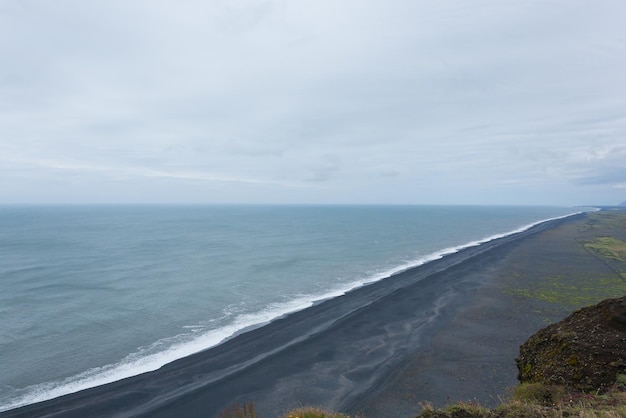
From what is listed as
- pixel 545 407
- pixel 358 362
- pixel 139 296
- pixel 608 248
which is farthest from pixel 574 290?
pixel 139 296

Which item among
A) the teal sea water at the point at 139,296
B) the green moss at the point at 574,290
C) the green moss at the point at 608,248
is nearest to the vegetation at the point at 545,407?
the teal sea water at the point at 139,296

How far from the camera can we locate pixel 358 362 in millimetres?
23500

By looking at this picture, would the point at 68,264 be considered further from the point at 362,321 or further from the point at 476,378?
the point at 476,378

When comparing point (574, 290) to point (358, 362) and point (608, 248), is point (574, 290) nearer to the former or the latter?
point (358, 362)

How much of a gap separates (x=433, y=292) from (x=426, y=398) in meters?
23.4

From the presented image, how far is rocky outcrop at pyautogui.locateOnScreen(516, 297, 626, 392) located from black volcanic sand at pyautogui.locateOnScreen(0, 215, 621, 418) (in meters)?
5.17

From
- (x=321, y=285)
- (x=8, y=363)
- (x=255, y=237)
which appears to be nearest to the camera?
(x=8, y=363)

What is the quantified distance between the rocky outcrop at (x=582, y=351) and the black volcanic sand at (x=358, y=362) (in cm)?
517

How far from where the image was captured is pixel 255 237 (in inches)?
3959

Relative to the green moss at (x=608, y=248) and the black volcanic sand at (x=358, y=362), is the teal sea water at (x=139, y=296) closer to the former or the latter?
the black volcanic sand at (x=358, y=362)

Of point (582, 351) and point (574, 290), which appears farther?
point (574, 290)

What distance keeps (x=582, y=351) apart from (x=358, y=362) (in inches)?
532

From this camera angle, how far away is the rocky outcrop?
12.0 m

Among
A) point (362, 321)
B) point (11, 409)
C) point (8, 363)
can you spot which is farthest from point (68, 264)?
point (362, 321)
